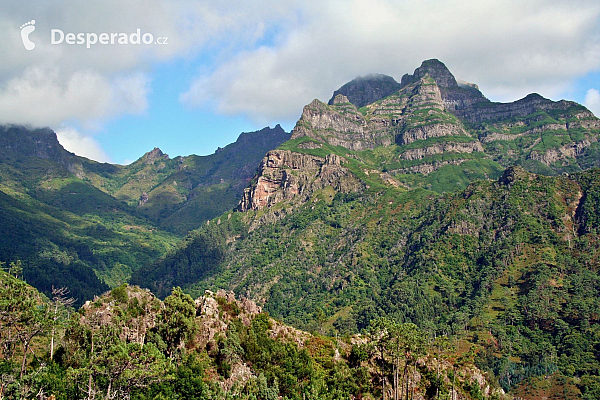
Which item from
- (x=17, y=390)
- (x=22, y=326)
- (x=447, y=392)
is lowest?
(x=447, y=392)

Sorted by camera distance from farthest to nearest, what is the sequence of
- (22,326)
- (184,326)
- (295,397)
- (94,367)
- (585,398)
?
1. (585,398)
2. (184,326)
3. (295,397)
4. (22,326)
5. (94,367)

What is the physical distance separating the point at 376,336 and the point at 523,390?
9311cm

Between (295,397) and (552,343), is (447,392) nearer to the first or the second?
(295,397)

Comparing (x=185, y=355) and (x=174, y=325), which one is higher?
(x=174, y=325)

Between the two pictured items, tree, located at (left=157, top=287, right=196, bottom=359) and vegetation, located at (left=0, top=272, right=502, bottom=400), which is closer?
vegetation, located at (left=0, top=272, right=502, bottom=400)

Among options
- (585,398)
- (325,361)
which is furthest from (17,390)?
(585,398)

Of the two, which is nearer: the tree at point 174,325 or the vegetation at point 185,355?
the vegetation at point 185,355

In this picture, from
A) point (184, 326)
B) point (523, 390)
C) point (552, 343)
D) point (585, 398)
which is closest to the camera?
point (184, 326)

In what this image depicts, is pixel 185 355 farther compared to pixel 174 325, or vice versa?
pixel 174 325

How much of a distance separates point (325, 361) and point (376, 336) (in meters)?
12.5

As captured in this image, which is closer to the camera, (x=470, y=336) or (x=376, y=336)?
(x=376, y=336)

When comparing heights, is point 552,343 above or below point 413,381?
below

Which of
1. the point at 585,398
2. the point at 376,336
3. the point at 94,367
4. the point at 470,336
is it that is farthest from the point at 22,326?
the point at 470,336

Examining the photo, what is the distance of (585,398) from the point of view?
147000mm
